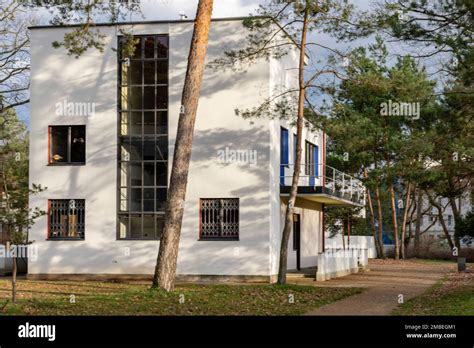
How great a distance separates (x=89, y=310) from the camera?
A: 16453 millimetres

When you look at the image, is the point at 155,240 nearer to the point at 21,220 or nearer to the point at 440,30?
the point at 21,220

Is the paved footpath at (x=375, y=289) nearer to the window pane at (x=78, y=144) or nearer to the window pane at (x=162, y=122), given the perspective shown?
the window pane at (x=162, y=122)

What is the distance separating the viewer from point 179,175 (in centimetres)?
2097

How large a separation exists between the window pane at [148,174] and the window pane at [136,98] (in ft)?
7.13

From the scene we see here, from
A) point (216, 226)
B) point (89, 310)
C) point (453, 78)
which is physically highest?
point (453, 78)

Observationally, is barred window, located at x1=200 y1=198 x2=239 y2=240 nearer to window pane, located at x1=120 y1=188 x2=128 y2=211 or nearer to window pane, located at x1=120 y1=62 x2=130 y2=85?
window pane, located at x1=120 y1=188 x2=128 y2=211

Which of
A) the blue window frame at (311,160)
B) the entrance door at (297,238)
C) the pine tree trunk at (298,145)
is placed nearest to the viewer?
the pine tree trunk at (298,145)

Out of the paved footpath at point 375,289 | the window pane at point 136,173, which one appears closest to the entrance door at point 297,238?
the paved footpath at point 375,289

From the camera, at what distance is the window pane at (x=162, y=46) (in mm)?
29906

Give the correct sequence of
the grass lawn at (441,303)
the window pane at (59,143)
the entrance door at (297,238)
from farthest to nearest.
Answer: the entrance door at (297,238)
the window pane at (59,143)
the grass lawn at (441,303)

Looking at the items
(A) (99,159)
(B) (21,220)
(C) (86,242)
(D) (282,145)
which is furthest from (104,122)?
(B) (21,220)

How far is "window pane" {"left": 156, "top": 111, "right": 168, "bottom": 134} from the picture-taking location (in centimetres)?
2988

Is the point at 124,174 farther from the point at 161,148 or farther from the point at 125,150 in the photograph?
the point at 161,148
